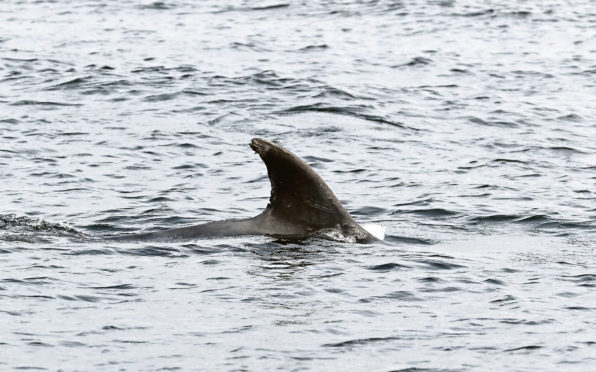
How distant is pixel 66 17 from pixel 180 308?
23993 millimetres

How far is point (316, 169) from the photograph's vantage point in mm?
18969

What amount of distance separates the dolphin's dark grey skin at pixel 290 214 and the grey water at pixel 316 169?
16cm

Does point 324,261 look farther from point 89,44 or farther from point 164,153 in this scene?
point 89,44

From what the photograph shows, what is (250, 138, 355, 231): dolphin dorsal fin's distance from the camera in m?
13.1

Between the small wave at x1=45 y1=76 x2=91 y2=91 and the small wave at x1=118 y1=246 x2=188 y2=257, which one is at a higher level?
the small wave at x1=118 y1=246 x2=188 y2=257

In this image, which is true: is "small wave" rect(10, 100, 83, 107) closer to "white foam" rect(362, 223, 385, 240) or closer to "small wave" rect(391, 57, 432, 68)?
"small wave" rect(391, 57, 432, 68)

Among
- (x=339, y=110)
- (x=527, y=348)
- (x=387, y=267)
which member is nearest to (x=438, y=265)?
(x=387, y=267)

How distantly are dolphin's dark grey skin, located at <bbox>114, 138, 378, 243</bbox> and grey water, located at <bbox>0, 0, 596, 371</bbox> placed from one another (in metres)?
0.16

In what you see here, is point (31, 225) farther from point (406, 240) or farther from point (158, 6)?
point (158, 6)

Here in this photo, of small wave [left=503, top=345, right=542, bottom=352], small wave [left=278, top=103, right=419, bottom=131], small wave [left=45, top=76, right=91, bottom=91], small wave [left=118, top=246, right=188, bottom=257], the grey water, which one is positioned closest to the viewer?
small wave [left=503, top=345, right=542, bottom=352]

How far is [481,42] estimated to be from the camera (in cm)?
3069

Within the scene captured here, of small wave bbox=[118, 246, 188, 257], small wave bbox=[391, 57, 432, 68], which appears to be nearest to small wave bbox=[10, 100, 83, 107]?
small wave bbox=[391, 57, 432, 68]

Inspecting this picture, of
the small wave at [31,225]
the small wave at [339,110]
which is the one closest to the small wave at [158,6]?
the small wave at [339,110]

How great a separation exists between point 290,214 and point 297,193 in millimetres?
314
